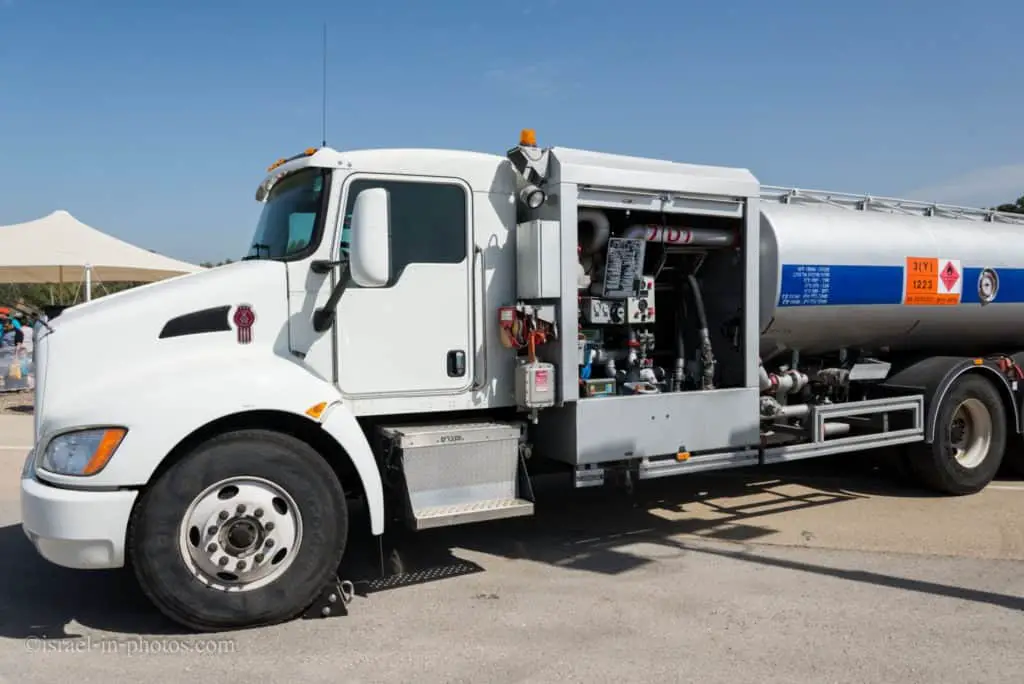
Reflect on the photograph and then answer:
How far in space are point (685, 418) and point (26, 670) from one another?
4216mm

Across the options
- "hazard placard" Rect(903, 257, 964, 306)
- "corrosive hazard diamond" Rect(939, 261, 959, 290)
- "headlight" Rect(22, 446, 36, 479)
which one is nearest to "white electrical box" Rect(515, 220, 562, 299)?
"headlight" Rect(22, 446, 36, 479)

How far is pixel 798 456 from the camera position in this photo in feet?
21.0

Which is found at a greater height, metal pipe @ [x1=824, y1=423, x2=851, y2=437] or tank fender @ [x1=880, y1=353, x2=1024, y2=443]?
tank fender @ [x1=880, y1=353, x2=1024, y2=443]

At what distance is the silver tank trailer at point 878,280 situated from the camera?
6.52 metres

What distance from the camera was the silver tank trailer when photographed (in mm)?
6520

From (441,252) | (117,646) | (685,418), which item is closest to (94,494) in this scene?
(117,646)

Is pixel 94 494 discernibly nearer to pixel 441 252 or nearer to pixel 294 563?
pixel 294 563

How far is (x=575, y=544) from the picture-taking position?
19.6 ft

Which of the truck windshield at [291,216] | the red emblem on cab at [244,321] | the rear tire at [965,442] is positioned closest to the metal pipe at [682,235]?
the truck windshield at [291,216]

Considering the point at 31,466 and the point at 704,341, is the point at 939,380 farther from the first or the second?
the point at 31,466

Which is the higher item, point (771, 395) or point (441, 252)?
point (441, 252)

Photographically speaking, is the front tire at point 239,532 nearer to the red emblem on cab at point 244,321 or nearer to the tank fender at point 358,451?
the tank fender at point 358,451

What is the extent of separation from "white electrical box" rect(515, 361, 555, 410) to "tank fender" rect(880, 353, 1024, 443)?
13.3ft

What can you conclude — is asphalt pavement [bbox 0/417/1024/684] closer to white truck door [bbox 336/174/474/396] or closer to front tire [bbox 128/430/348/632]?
front tire [bbox 128/430/348/632]
